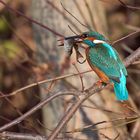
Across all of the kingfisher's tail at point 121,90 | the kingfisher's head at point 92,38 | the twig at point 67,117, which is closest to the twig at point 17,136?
the twig at point 67,117

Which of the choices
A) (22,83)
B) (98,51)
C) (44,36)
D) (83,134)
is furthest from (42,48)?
(22,83)

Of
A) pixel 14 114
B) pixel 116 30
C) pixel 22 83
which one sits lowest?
pixel 14 114

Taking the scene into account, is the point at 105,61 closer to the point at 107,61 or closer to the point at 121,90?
the point at 107,61

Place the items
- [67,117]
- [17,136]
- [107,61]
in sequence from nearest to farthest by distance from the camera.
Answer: [67,117] < [17,136] < [107,61]

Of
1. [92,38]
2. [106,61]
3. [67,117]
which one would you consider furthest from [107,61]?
[67,117]

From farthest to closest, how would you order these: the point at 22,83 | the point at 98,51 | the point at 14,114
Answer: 1. the point at 14,114
2. the point at 22,83
3. the point at 98,51

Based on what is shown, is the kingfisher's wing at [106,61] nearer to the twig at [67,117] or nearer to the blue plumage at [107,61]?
the blue plumage at [107,61]

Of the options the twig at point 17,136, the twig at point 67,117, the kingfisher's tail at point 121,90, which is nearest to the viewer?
the twig at point 67,117

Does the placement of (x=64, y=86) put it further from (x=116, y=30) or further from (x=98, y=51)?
(x=116, y=30)
